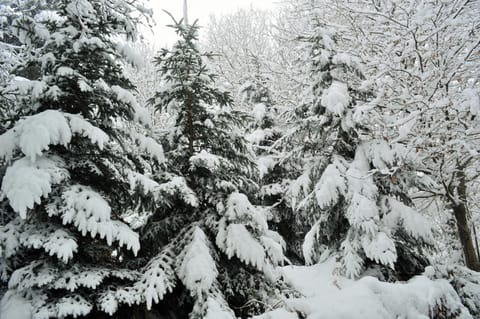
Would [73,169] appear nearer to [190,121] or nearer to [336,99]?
[190,121]

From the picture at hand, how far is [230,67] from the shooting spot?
20359 millimetres

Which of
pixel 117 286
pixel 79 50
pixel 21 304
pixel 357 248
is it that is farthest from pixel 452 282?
pixel 79 50

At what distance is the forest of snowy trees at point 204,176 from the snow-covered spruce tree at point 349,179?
0.04 m

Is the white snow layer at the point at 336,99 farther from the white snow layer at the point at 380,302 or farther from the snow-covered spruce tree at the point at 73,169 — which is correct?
the snow-covered spruce tree at the point at 73,169

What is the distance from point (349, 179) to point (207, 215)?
3333 mm

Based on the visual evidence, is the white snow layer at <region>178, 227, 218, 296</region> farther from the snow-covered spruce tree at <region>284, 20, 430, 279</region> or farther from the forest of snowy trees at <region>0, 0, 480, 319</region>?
the snow-covered spruce tree at <region>284, 20, 430, 279</region>

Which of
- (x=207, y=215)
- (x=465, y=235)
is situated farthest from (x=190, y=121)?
(x=465, y=235)

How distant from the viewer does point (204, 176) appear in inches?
239

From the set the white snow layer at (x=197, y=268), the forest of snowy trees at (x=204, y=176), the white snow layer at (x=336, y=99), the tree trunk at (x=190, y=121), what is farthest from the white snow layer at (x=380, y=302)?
the white snow layer at (x=336, y=99)

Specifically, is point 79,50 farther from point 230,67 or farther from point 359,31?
point 230,67

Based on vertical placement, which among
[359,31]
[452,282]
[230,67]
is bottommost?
[452,282]

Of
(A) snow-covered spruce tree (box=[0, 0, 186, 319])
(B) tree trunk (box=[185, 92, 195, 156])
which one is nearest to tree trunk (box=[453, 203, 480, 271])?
(B) tree trunk (box=[185, 92, 195, 156])

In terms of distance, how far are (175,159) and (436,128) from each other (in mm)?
4624

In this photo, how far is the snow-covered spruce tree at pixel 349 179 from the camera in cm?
668
